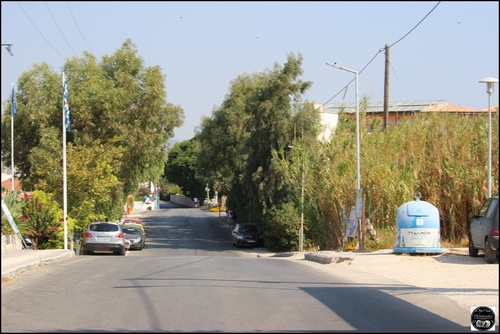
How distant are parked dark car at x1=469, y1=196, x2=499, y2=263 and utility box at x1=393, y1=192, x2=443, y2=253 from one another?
63.0 inches

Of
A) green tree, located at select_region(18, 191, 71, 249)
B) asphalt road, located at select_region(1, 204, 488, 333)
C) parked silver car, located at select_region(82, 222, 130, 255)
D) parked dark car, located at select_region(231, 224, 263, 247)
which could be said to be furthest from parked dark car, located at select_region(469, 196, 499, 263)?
parked dark car, located at select_region(231, 224, 263, 247)

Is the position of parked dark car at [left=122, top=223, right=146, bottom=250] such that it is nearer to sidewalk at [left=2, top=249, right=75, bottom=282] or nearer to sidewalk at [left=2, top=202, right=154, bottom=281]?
sidewalk at [left=2, top=202, right=154, bottom=281]

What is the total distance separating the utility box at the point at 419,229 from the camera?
893 inches

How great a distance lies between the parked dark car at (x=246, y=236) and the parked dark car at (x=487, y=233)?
30.3 meters

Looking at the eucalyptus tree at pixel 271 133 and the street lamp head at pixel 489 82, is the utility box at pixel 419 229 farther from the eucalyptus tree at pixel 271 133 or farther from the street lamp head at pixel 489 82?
the eucalyptus tree at pixel 271 133

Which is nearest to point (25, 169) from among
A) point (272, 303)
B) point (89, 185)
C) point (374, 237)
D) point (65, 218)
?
point (89, 185)

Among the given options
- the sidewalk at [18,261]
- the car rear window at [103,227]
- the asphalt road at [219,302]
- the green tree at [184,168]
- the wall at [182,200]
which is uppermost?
the green tree at [184,168]

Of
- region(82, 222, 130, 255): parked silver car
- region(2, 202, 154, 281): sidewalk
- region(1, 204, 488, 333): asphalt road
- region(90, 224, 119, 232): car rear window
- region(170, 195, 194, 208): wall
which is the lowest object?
region(1, 204, 488, 333): asphalt road

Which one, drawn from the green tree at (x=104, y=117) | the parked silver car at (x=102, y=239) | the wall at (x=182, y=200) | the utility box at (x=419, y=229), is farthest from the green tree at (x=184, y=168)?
the utility box at (x=419, y=229)

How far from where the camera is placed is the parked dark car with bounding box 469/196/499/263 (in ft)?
61.6

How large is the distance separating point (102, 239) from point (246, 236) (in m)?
19.0

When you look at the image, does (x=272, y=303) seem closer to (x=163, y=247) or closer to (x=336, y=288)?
(x=336, y=288)

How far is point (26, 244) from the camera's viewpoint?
31344mm

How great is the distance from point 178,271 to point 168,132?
32.0 metres
